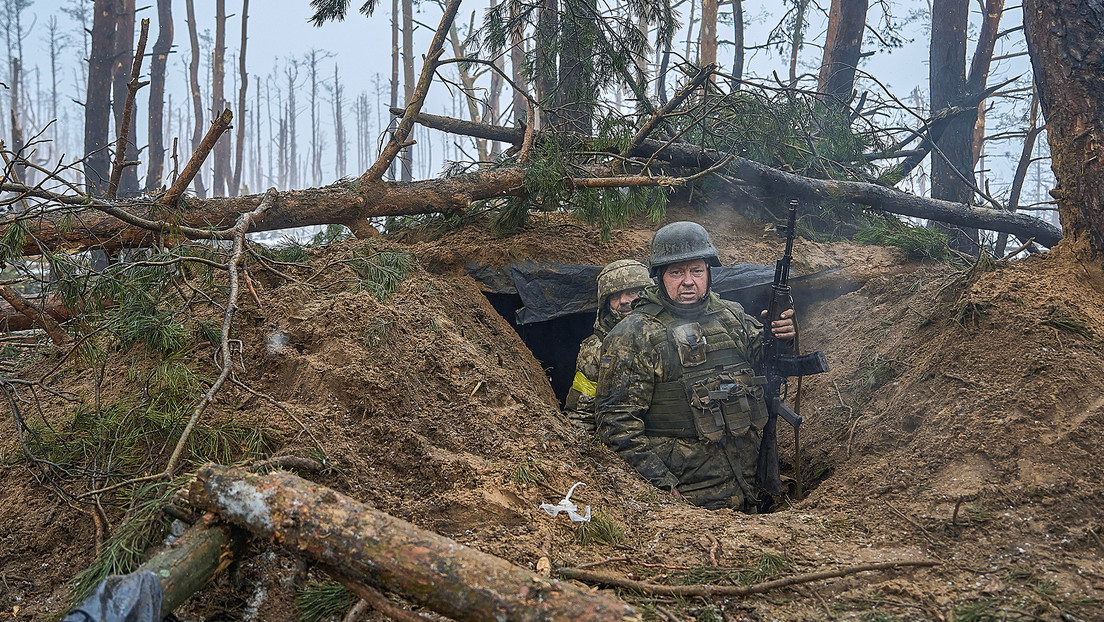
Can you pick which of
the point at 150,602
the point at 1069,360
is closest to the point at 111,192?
the point at 150,602

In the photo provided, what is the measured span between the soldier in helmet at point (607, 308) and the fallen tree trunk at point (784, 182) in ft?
4.02

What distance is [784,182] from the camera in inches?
250

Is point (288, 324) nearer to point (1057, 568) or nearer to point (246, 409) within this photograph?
point (246, 409)

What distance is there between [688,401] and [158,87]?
15.6 metres

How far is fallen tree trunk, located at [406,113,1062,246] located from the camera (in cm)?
598

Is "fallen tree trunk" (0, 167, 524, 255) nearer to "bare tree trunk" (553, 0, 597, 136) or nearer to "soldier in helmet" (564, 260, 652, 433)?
"soldier in helmet" (564, 260, 652, 433)

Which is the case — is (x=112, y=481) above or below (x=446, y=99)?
below

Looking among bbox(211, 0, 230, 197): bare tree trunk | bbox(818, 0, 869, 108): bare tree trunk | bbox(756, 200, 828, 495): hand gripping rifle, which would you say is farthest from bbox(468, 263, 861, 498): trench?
bbox(211, 0, 230, 197): bare tree trunk

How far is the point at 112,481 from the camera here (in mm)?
2623

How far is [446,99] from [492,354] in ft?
202

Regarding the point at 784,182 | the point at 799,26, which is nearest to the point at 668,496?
the point at 784,182

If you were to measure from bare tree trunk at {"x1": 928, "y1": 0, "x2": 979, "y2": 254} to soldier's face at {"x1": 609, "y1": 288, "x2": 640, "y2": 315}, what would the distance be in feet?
18.4

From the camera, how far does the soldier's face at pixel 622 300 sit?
17.7 feet

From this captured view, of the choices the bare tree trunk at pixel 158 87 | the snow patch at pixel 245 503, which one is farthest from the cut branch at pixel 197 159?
the bare tree trunk at pixel 158 87
